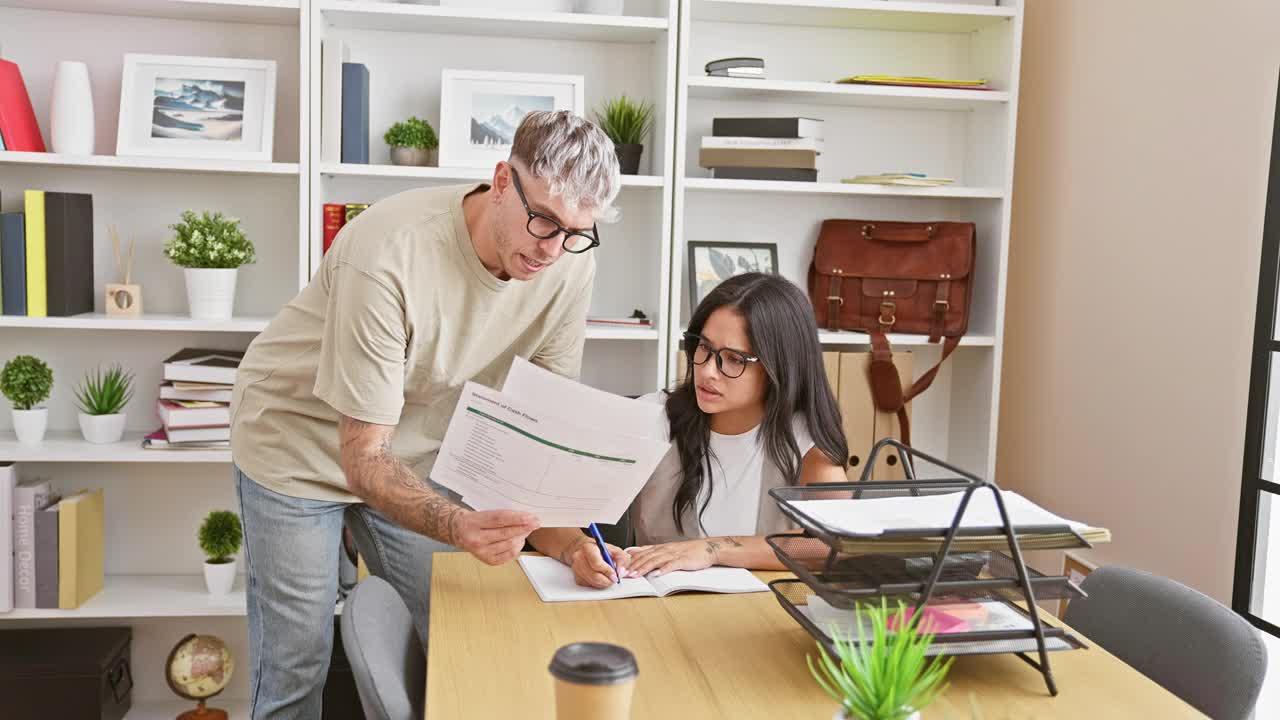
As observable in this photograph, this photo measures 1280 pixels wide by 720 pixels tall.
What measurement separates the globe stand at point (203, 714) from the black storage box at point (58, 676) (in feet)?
0.62

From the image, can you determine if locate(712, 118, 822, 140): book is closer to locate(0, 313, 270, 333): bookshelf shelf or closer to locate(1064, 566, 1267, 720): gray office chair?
locate(0, 313, 270, 333): bookshelf shelf

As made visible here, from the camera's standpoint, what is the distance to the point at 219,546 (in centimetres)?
300

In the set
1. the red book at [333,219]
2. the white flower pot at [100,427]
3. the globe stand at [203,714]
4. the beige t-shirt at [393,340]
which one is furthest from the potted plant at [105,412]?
the beige t-shirt at [393,340]

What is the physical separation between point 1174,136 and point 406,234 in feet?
6.03

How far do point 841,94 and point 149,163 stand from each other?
185cm

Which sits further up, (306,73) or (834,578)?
(306,73)

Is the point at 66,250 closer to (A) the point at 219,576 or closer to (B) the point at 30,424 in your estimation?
(B) the point at 30,424

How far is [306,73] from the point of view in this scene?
2842 millimetres

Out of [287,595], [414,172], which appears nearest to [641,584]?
[287,595]

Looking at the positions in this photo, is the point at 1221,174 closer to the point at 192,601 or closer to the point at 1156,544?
the point at 1156,544

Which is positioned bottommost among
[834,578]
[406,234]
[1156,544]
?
[1156,544]

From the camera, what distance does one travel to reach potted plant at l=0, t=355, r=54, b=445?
287 centimetres

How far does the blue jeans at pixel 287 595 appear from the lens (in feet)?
6.48

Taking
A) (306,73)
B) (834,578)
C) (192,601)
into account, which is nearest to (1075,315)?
(834,578)
